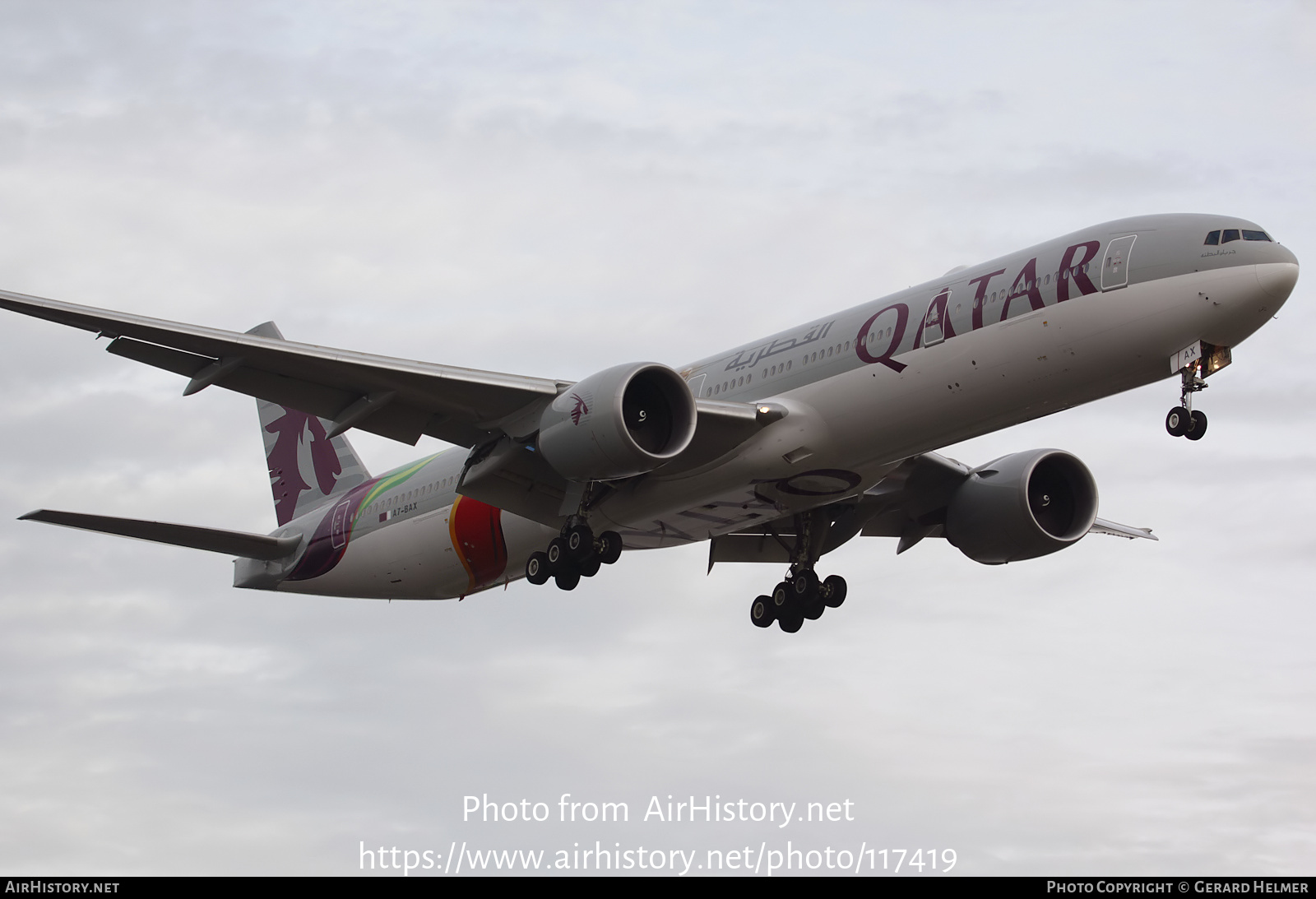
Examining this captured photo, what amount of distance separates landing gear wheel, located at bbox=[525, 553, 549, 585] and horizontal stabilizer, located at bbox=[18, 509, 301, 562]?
25.2ft

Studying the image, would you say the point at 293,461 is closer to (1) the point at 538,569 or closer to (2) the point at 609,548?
(1) the point at 538,569

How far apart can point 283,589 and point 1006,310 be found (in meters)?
19.1

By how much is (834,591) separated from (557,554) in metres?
6.75

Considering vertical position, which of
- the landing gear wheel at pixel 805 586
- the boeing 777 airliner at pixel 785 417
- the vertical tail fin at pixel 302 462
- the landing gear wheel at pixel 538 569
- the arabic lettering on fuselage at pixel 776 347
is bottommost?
the landing gear wheel at pixel 538 569

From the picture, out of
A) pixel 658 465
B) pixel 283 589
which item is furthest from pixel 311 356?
pixel 283 589

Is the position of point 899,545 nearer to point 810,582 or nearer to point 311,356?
point 810,582

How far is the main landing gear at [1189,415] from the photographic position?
23.8 metres

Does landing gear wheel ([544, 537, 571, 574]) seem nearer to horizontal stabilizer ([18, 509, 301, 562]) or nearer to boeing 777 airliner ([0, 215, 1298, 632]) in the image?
boeing 777 airliner ([0, 215, 1298, 632])

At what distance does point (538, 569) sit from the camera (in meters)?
29.6

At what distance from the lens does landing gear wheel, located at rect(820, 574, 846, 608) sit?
107 feet

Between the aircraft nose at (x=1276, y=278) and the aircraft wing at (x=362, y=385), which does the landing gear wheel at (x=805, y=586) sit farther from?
the aircraft nose at (x=1276, y=278)

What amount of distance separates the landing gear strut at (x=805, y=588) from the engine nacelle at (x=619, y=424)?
6713 mm

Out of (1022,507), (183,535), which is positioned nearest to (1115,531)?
(1022,507)

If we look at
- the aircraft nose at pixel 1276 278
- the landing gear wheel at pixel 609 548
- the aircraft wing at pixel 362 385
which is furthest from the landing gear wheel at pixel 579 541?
the aircraft nose at pixel 1276 278
